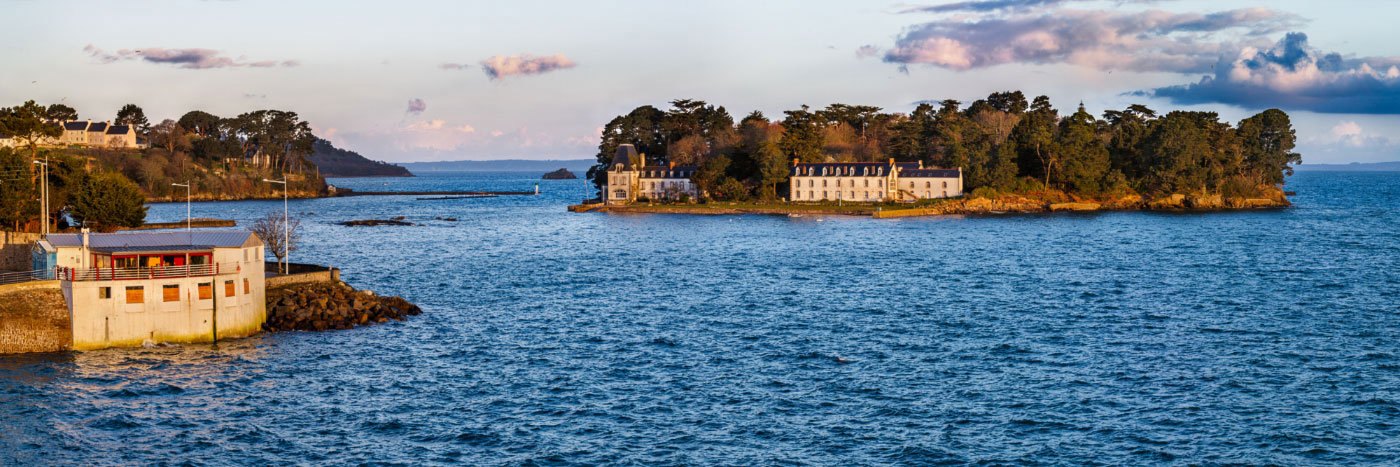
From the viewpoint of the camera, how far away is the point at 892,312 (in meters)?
60.2

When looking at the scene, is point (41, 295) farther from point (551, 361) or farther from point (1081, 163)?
point (1081, 163)

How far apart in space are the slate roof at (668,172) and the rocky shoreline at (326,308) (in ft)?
396

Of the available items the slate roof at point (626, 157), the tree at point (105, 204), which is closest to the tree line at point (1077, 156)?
the slate roof at point (626, 157)

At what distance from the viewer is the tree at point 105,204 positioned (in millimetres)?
78000

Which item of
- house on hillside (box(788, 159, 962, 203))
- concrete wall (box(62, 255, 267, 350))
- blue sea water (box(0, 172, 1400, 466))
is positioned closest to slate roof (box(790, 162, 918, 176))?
house on hillside (box(788, 159, 962, 203))

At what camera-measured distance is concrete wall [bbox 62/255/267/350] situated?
45.7 metres

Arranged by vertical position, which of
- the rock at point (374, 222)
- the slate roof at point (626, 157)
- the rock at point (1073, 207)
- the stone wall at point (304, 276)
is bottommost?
the stone wall at point (304, 276)

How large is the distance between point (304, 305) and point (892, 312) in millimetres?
31956

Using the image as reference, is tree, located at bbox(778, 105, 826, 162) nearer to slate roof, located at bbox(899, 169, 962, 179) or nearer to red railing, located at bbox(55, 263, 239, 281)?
slate roof, located at bbox(899, 169, 962, 179)

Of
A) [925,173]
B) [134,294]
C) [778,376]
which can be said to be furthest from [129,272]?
[925,173]

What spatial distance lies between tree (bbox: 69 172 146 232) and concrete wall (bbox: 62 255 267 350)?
1387 inches

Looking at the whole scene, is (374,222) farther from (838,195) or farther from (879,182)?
(879,182)

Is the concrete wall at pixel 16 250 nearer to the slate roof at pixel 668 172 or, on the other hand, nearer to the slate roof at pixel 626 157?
the slate roof at pixel 668 172

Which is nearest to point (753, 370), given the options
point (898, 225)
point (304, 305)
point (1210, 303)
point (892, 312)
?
point (892, 312)
